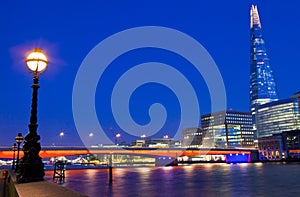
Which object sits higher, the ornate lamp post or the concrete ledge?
the ornate lamp post

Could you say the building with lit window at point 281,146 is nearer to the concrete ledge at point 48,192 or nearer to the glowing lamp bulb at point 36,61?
the glowing lamp bulb at point 36,61

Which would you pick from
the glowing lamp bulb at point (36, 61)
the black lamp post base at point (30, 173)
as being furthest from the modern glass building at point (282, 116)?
the black lamp post base at point (30, 173)

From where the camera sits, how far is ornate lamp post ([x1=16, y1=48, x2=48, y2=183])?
34.2ft

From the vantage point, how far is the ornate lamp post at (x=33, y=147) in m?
10.4

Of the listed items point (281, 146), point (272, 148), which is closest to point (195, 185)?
point (281, 146)

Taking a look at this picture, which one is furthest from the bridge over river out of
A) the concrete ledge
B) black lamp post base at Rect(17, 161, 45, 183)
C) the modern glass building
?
the modern glass building

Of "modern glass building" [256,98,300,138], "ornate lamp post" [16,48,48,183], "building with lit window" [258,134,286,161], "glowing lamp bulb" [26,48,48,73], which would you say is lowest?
"building with lit window" [258,134,286,161]

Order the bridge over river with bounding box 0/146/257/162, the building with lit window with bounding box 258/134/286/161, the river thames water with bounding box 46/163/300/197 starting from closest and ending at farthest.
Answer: the river thames water with bounding box 46/163/300/197
the bridge over river with bounding box 0/146/257/162
the building with lit window with bounding box 258/134/286/161

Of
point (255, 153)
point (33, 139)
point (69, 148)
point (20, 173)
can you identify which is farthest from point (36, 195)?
point (255, 153)

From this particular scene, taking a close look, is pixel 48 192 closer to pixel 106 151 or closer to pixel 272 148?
pixel 106 151

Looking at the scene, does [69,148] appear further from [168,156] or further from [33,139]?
[33,139]

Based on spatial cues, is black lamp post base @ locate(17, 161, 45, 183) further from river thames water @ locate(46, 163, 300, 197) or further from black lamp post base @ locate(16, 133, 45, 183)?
river thames water @ locate(46, 163, 300, 197)

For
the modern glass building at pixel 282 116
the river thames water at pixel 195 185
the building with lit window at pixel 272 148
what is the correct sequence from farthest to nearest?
the modern glass building at pixel 282 116, the building with lit window at pixel 272 148, the river thames water at pixel 195 185

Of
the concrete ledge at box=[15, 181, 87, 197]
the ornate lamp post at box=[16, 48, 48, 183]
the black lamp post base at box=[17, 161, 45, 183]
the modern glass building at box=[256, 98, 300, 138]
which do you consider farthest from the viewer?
the modern glass building at box=[256, 98, 300, 138]
